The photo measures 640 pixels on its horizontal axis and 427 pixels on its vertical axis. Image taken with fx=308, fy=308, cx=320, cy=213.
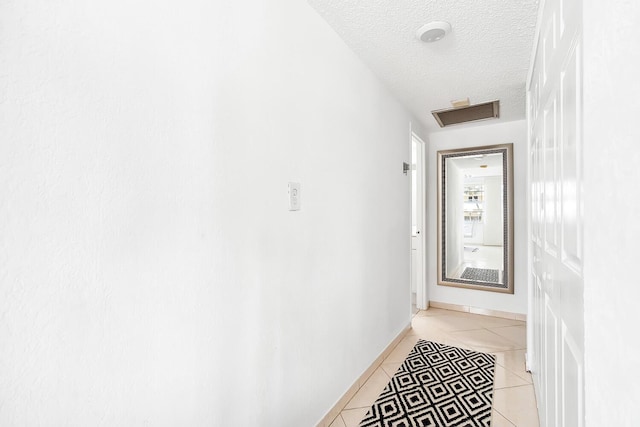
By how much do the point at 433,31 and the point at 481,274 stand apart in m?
2.92

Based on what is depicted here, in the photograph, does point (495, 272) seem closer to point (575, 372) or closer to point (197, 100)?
point (575, 372)

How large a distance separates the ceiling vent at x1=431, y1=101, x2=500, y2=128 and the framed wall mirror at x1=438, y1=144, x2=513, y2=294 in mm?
420

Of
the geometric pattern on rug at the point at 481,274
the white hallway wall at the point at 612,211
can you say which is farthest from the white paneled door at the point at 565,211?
the geometric pattern on rug at the point at 481,274

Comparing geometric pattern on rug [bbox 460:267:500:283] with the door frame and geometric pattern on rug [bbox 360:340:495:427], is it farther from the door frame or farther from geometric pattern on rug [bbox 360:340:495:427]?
geometric pattern on rug [bbox 360:340:495:427]

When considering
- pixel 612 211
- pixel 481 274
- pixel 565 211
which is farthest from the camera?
pixel 481 274

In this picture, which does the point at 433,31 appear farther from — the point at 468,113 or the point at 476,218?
the point at 476,218

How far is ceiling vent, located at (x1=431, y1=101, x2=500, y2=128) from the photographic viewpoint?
116 inches

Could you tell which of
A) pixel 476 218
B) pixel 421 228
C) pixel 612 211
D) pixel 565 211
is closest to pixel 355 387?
pixel 565 211

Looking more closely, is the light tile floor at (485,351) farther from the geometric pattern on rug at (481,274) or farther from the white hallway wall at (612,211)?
the white hallway wall at (612,211)

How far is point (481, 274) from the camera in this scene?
3.68m

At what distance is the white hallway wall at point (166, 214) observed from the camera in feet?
2.13

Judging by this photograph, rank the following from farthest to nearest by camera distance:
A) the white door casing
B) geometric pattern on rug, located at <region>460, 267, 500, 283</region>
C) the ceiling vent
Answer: the white door casing
geometric pattern on rug, located at <region>460, 267, 500, 283</region>
the ceiling vent

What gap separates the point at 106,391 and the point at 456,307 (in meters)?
3.78

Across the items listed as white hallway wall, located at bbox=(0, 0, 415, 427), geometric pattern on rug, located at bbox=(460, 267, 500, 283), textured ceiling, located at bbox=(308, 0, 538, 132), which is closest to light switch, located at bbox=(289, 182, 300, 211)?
white hallway wall, located at bbox=(0, 0, 415, 427)
